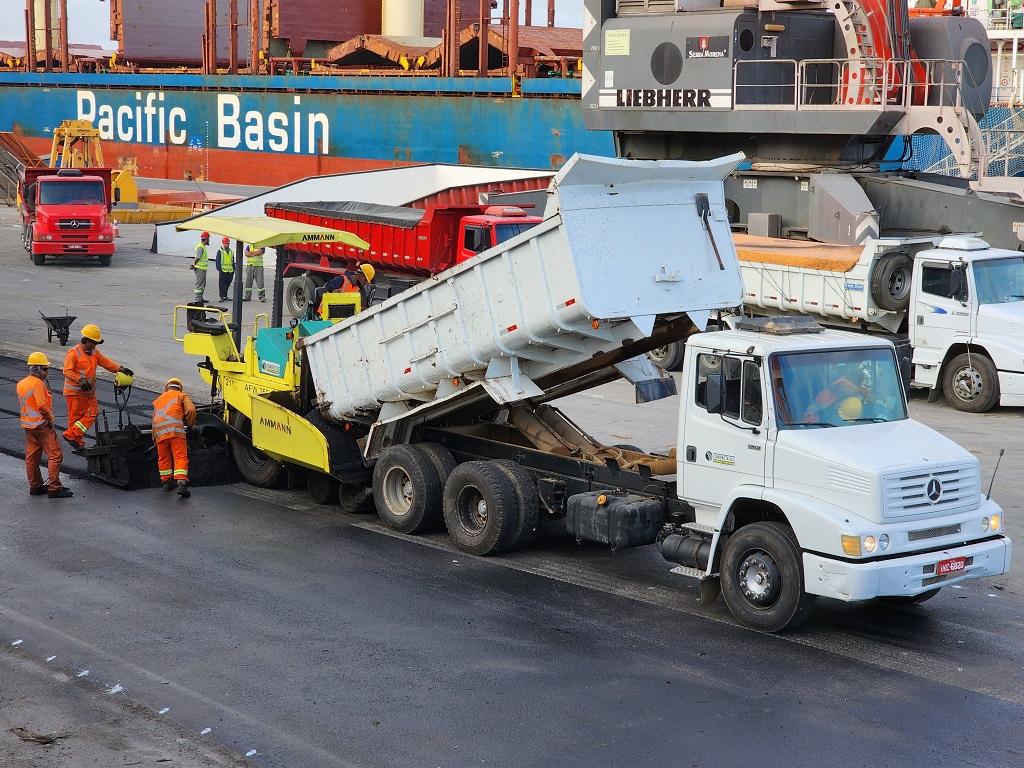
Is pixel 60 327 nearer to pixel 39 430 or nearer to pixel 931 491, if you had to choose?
pixel 39 430

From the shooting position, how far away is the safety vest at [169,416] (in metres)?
11.6

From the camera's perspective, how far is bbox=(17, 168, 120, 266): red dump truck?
30.0 metres

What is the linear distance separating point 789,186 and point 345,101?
28884 millimetres

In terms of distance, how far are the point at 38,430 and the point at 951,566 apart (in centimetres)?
808

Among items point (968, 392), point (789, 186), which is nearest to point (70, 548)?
point (968, 392)

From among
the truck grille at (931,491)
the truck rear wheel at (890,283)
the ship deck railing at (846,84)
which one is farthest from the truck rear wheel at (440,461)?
the ship deck railing at (846,84)

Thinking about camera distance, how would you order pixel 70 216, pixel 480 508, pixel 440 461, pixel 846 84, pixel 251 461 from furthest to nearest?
pixel 70 216, pixel 846 84, pixel 251 461, pixel 440 461, pixel 480 508

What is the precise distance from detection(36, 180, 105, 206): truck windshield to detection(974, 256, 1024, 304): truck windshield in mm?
22520

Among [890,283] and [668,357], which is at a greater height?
[890,283]

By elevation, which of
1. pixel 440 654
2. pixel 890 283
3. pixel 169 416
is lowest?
pixel 440 654

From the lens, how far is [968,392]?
16.3 metres

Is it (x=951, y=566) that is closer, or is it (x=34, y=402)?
(x=951, y=566)

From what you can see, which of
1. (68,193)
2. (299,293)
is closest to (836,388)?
(299,293)

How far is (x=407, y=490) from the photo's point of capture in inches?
420
